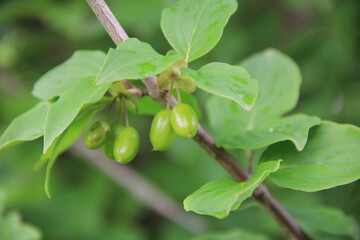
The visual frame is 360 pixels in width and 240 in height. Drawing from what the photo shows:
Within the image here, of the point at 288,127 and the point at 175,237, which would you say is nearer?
the point at 288,127

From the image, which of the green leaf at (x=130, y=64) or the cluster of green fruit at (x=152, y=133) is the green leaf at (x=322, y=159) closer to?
the cluster of green fruit at (x=152, y=133)

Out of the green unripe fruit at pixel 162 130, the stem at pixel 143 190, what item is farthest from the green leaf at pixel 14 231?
the stem at pixel 143 190

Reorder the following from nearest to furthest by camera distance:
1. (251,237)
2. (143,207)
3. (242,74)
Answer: (242,74) < (251,237) < (143,207)

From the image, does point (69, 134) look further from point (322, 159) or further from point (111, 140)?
point (322, 159)

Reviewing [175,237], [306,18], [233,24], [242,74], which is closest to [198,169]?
[175,237]

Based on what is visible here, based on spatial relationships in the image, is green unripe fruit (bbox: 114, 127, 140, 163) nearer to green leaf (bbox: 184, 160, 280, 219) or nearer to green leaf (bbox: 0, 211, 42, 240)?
green leaf (bbox: 184, 160, 280, 219)

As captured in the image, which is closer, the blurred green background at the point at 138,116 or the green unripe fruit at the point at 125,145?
the green unripe fruit at the point at 125,145

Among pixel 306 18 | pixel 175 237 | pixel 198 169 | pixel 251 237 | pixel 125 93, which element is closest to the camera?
pixel 125 93

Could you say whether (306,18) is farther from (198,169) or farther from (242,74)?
(242,74)
